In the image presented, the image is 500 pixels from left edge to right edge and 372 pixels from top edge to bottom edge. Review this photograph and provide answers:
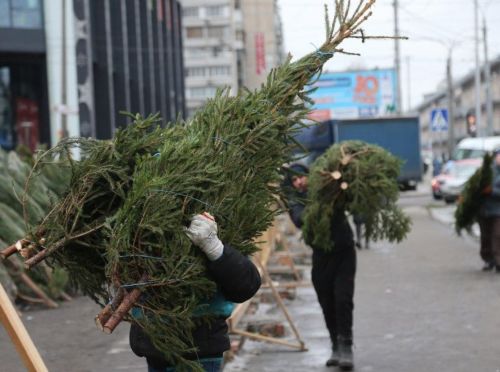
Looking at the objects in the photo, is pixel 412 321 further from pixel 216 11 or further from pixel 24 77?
pixel 216 11

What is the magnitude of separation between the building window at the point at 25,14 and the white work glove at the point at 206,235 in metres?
40.2

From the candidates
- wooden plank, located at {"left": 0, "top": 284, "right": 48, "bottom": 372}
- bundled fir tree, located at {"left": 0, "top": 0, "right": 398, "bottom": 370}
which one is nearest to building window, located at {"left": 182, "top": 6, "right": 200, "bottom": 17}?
bundled fir tree, located at {"left": 0, "top": 0, "right": 398, "bottom": 370}

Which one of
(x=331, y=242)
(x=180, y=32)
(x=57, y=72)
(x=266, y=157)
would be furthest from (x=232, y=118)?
(x=180, y=32)

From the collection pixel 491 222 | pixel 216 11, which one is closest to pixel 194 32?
pixel 216 11

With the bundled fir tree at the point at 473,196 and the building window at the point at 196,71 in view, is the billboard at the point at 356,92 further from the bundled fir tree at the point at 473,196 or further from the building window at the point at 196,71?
the building window at the point at 196,71

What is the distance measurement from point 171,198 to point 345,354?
394 cm

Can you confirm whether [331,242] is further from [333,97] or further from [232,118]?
[333,97]

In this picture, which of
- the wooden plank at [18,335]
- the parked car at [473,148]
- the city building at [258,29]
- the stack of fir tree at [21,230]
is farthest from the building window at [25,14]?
the city building at [258,29]

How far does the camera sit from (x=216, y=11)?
112938 millimetres

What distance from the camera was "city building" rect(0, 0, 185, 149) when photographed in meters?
43.1

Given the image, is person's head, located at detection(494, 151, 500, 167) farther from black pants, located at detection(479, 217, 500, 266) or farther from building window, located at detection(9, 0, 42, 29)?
building window, located at detection(9, 0, 42, 29)

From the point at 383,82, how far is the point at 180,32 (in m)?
24.7

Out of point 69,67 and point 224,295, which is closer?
point 224,295

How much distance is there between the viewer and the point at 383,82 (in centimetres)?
5784
